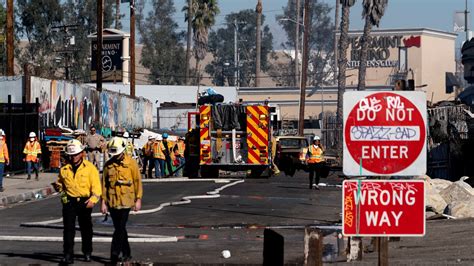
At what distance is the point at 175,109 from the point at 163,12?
2464 inches

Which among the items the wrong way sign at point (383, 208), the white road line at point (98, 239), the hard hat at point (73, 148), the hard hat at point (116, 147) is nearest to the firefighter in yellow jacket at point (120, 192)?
the hard hat at point (116, 147)

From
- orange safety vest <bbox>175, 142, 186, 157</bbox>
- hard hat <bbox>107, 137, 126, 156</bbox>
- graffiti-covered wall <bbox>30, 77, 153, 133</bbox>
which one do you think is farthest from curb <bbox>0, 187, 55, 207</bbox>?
hard hat <bbox>107, 137, 126, 156</bbox>

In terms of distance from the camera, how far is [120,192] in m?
15.1

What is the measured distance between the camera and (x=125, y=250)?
15.1m

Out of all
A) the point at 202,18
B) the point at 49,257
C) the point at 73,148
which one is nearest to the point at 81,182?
the point at 73,148

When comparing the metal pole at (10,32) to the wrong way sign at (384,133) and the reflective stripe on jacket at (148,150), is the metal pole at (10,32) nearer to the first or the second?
the reflective stripe on jacket at (148,150)

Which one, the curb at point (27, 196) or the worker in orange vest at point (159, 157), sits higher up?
the worker in orange vest at point (159, 157)

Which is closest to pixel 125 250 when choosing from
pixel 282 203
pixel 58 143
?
pixel 282 203

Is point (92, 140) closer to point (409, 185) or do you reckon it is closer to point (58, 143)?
point (58, 143)

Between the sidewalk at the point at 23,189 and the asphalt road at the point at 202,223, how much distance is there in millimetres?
683

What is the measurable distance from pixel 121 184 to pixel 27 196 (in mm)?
15460

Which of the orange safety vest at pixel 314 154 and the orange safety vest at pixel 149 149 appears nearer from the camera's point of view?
the orange safety vest at pixel 314 154

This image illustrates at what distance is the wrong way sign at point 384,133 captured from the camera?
34.3ft

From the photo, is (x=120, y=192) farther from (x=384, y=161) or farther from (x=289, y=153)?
(x=289, y=153)
